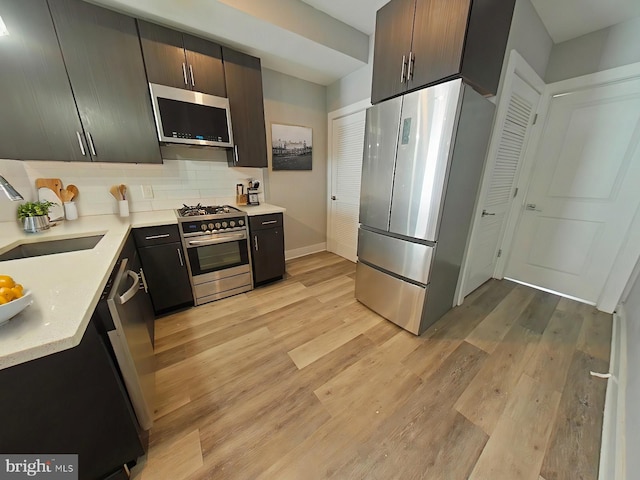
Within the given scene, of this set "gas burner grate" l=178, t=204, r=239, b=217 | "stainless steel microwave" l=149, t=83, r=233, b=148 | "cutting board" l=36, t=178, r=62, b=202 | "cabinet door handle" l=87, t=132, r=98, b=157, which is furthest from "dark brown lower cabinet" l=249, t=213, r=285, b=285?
"cutting board" l=36, t=178, r=62, b=202

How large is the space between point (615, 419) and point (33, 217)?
12.0 feet

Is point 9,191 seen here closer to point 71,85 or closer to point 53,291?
point 53,291

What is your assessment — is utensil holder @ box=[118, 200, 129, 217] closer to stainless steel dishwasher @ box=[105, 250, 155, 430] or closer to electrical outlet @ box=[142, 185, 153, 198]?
electrical outlet @ box=[142, 185, 153, 198]

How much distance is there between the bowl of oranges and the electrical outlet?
181 cm

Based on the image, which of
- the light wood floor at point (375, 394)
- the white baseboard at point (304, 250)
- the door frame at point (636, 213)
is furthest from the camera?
the white baseboard at point (304, 250)

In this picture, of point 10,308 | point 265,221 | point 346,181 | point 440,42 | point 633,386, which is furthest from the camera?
point 346,181

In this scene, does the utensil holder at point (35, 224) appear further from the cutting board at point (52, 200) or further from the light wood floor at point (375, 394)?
the light wood floor at point (375, 394)

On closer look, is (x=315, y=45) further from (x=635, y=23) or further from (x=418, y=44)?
(x=635, y=23)

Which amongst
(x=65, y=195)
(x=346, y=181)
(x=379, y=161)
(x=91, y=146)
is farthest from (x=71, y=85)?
(x=346, y=181)

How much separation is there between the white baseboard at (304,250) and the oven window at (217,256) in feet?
3.40

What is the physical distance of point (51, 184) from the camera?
5.77 feet

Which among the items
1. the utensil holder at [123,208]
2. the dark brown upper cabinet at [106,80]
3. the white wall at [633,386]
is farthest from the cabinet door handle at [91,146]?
the white wall at [633,386]

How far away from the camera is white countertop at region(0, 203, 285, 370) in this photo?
→ 0.52 metres

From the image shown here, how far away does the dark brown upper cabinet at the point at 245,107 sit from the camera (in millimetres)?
2102
